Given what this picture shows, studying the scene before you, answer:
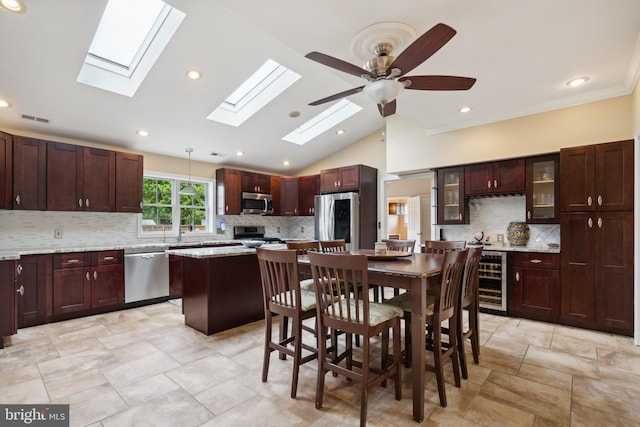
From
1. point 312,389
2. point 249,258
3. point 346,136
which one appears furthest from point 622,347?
point 346,136

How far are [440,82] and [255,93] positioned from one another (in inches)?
120

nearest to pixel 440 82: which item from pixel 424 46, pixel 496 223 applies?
pixel 424 46

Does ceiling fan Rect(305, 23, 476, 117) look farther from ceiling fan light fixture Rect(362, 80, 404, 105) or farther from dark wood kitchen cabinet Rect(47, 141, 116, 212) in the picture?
dark wood kitchen cabinet Rect(47, 141, 116, 212)

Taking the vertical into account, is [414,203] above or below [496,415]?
above

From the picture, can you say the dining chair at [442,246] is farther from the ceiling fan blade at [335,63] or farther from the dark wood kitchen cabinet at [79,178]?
the dark wood kitchen cabinet at [79,178]

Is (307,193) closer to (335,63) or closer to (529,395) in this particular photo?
(335,63)

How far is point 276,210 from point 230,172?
129 centimetres

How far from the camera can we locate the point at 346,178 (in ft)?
18.4

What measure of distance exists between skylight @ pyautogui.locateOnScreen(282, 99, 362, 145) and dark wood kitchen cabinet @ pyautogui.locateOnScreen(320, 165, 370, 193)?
2.48 feet

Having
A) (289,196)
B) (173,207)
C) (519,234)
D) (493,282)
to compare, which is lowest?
(493,282)

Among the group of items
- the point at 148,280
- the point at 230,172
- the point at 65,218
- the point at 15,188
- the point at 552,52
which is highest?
the point at 552,52

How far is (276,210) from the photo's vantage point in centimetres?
655

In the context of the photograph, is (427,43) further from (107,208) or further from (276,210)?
(276,210)

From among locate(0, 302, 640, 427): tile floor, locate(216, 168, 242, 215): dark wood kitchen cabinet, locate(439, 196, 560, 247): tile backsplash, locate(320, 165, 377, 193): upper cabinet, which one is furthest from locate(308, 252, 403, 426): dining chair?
locate(216, 168, 242, 215): dark wood kitchen cabinet
